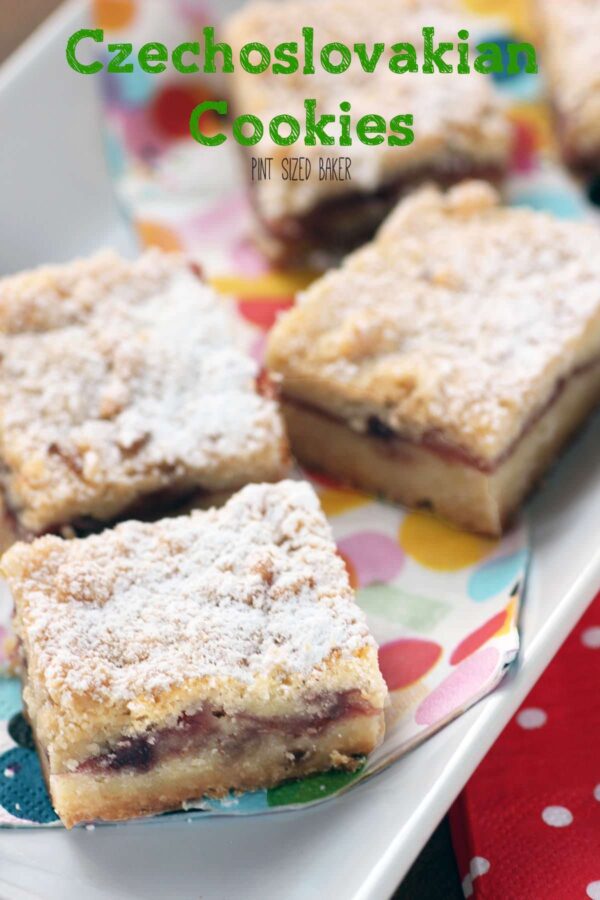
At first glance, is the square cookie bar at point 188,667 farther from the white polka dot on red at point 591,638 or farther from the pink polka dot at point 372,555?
the white polka dot on red at point 591,638

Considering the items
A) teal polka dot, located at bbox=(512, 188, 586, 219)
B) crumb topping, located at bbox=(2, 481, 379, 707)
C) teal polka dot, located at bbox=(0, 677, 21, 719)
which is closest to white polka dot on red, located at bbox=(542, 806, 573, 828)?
crumb topping, located at bbox=(2, 481, 379, 707)

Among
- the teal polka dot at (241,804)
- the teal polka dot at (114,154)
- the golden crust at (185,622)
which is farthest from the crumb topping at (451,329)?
the teal polka dot at (114,154)

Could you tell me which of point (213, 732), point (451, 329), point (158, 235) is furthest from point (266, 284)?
point (213, 732)

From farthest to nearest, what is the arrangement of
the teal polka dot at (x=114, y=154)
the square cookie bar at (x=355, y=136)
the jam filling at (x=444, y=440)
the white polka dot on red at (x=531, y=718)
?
the teal polka dot at (x=114, y=154), the square cookie bar at (x=355, y=136), the jam filling at (x=444, y=440), the white polka dot on red at (x=531, y=718)

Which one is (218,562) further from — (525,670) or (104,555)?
(525,670)

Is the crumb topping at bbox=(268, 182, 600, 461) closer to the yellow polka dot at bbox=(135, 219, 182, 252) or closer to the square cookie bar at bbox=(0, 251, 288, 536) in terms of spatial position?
the square cookie bar at bbox=(0, 251, 288, 536)
